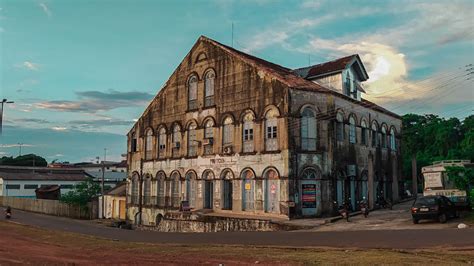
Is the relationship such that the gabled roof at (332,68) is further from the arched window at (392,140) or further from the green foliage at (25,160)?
the green foliage at (25,160)

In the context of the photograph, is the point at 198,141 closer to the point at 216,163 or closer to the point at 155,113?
the point at 216,163

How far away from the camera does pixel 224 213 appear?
3241cm

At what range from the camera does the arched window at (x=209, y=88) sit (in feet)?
116

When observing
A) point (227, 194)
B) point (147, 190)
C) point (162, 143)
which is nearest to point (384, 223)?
point (227, 194)

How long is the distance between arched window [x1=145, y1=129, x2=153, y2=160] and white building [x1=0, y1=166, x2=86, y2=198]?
31716 millimetres

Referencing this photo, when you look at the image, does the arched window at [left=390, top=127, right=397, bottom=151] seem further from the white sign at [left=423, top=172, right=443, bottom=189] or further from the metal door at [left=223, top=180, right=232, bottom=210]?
the metal door at [left=223, top=180, right=232, bottom=210]

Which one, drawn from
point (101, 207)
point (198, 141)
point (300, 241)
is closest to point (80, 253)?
point (300, 241)

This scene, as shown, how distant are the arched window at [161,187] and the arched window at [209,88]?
8397 mm

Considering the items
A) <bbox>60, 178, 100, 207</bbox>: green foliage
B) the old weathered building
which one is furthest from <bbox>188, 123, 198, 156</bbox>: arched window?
<bbox>60, 178, 100, 207</bbox>: green foliage

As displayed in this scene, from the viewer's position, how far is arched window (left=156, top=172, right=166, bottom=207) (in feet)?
127

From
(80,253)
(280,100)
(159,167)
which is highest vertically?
(280,100)

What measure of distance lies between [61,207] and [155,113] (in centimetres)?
2066

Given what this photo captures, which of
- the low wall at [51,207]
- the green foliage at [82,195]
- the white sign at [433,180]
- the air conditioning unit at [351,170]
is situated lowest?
the low wall at [51,207]

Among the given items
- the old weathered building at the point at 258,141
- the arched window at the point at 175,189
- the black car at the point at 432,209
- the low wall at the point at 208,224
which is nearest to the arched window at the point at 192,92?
the old weathered building at the point at 258,141
